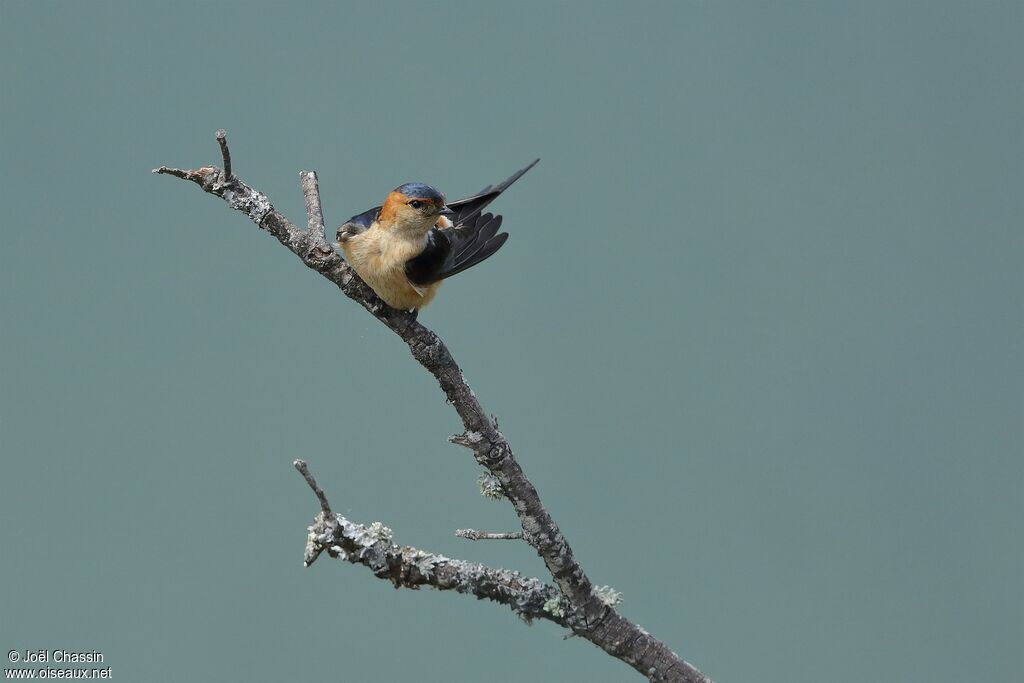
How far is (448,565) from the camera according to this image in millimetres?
2252

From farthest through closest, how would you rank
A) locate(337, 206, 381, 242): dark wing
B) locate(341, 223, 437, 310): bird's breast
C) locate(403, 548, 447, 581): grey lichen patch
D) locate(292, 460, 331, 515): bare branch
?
locate(337, 206, 381, 242): dark wing → locate(341, 223, 437, 310): bird's breast → locate(403, 548, 447, 581): grey lichen patch → locate(292, 460, 331, 515): bare branch

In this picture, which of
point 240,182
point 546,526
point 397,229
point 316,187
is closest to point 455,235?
point 397,229

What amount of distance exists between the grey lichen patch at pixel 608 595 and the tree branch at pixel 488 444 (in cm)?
1

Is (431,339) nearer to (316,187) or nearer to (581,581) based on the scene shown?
(316,187)

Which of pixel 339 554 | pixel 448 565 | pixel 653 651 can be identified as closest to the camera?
pixel 339 554

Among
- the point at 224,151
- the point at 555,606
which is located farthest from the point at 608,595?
the point at 224,151

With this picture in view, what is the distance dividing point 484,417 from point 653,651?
65 cm

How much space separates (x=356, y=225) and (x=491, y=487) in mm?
660

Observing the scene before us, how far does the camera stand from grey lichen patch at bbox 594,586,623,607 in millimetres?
2401

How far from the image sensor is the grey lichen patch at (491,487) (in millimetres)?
2338

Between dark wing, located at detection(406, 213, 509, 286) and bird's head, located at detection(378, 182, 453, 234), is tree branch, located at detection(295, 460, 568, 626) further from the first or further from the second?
bird's head, located at detection(378, 182, 453, 234)

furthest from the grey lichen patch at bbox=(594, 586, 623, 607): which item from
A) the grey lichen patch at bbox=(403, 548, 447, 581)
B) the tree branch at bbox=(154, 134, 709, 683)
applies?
the grey lichen patch at bbox=(403, 548, 447, 581)

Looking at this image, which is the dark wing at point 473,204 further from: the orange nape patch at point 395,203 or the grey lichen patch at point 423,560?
the grey lichen patch at point 423,560

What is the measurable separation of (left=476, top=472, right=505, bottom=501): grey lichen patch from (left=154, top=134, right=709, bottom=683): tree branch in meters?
0.01
